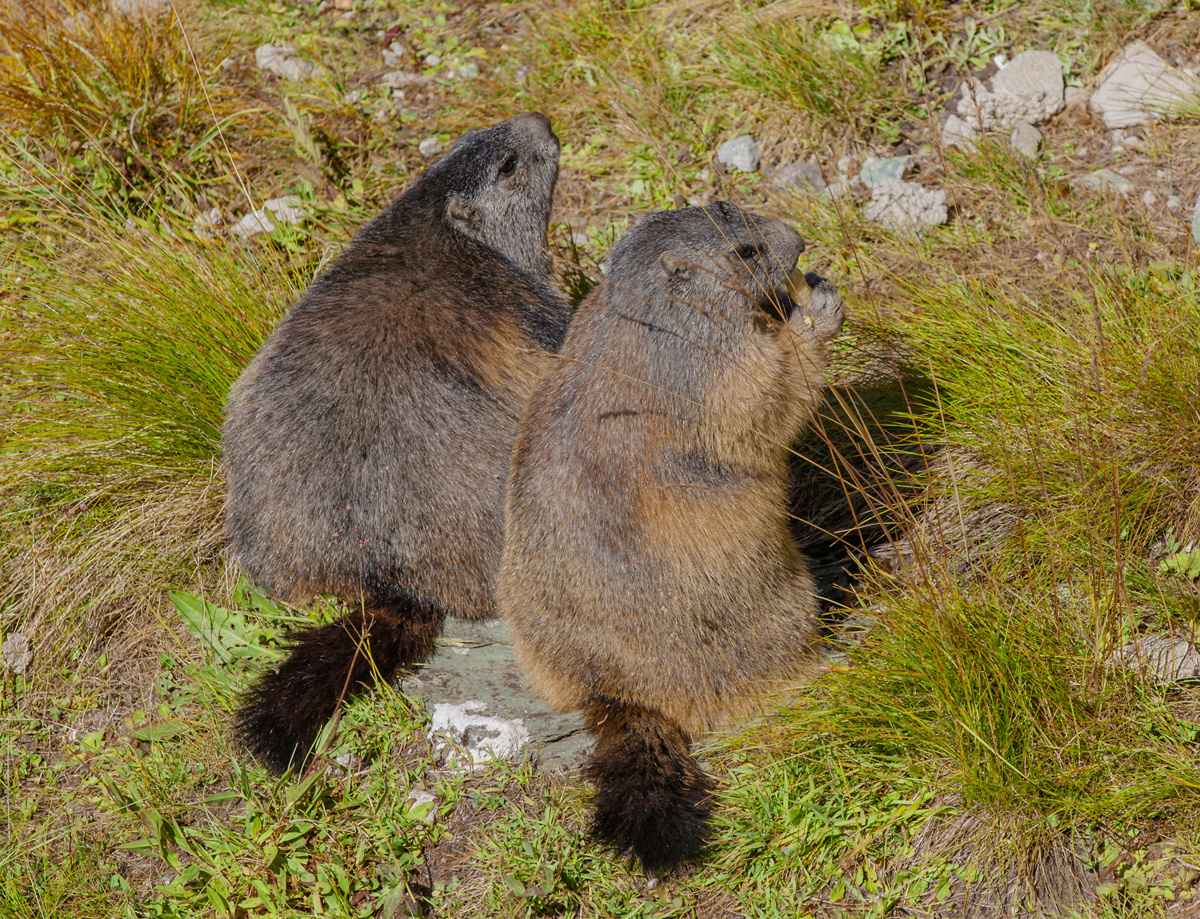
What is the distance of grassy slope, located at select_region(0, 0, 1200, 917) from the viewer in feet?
11.4

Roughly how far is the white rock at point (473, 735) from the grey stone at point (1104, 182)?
15.0 feet

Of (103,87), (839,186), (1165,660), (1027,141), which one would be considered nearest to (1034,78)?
(1027,141)

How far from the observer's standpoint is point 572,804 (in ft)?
13.4

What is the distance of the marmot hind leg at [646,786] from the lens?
3.50 m

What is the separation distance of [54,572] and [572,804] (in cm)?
312

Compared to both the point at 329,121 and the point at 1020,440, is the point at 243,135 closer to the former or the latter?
the point at 329,121

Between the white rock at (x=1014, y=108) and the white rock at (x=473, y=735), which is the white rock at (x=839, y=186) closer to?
the white rock at (x=1014, y=108)

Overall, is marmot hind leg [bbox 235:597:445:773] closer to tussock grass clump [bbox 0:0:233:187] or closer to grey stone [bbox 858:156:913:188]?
tussock grass clump [bbox 0:0:233:187]

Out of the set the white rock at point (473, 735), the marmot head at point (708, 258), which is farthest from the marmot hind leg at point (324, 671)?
the marmot head at point (708, 258)

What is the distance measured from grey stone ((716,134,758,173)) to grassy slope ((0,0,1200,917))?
4.2 inches

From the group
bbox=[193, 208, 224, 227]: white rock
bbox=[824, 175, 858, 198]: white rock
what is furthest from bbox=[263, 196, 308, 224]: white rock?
bbox=[824, 175, 858, 198]: white rock

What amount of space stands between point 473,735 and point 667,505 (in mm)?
1491

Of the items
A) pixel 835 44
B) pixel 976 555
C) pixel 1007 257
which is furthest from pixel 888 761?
pixel 835 44

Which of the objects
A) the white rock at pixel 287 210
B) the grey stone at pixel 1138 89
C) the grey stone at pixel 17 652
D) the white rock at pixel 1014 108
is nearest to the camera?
the grey stone at pixel 17 652
